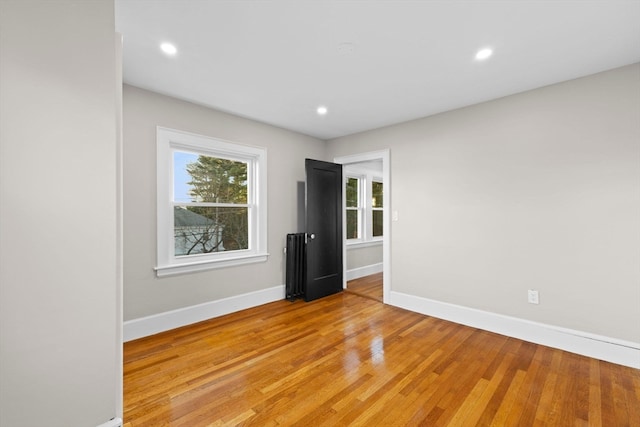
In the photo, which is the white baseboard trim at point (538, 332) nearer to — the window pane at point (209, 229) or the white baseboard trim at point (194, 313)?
the white baseboard trim at point (194, 313)

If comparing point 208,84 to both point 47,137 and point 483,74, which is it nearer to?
point 47,137

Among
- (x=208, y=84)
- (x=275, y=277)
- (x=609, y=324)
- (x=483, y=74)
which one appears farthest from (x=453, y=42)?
(x=275, y=277)

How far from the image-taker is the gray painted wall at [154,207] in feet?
8.86

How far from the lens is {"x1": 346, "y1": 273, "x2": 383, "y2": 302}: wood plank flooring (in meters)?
4.21

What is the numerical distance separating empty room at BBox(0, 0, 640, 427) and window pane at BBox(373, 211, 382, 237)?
74.5 inches

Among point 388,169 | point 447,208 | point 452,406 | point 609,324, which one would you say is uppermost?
point 388,169

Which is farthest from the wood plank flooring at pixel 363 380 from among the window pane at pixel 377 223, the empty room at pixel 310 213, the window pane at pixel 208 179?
the window pane at pixel 377 223

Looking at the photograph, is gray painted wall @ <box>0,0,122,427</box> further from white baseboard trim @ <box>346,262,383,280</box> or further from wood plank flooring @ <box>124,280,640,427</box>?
white baseboard trim @ <box>346,262,383,280</box>

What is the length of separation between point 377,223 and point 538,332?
3568 millimetres

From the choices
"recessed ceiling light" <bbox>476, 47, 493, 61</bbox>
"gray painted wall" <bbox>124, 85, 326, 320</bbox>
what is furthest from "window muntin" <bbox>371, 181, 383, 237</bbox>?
"recessed ceiling light" <bbox>476, 47, 493, 61</bbox>

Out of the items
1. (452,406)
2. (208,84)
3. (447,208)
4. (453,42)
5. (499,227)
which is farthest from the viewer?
(447,208)

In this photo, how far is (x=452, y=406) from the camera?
5.81ft

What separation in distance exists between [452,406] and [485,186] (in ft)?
7.39

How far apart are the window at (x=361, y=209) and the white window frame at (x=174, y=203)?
2.14m
